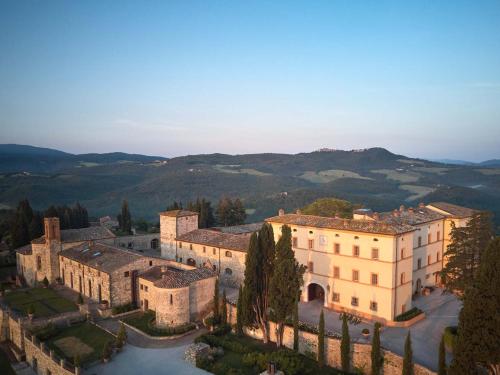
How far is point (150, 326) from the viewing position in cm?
3194

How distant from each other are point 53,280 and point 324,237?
109 feet

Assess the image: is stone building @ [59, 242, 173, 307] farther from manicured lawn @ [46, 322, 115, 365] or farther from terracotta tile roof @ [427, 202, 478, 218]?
terracotta tile roof @ [427, 202, 478, 218]

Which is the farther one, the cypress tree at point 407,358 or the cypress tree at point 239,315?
the cypress tree at point 239,315

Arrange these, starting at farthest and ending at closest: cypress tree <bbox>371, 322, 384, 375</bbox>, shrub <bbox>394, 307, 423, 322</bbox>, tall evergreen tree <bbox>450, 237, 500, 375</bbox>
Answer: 1. shrub <bbox>394, 307, 423, 322</bbox>
2. cypress tree <bbox>371, 322, 384, 375</bbox>
3. tall evergreen tree <bbox>450, 237, 500, 375</bbox>

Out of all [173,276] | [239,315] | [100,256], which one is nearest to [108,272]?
[100,256]

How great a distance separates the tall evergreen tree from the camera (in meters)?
18.0

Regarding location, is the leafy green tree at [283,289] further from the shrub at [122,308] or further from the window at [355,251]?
the shrub at [122,308]

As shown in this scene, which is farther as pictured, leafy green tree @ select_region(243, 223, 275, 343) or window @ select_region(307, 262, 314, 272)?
window @ select_region(307, 262, 314, 272)

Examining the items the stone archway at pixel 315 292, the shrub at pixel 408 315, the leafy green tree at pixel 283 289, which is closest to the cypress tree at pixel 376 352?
the leafy green tree at pixel 283 289

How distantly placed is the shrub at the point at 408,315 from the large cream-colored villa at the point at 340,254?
358mm

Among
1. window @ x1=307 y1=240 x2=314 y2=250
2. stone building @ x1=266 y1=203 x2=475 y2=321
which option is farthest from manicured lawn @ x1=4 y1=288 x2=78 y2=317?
window @ x1=307 y1=240 x2=314 y2=250

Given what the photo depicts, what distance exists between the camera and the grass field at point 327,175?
14759 centimetres

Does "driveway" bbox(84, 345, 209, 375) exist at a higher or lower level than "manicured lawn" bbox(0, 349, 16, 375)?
higher

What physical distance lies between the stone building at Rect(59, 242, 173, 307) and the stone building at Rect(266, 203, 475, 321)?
14483 mm
